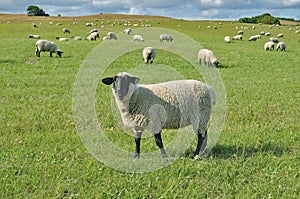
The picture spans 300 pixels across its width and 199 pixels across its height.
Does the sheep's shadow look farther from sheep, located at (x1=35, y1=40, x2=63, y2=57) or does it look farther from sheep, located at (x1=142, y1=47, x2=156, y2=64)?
sheep, located at (x1=35, y1=40, x2=63, y2=57)

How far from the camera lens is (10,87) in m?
13.0

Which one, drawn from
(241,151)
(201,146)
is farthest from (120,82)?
(241,151)

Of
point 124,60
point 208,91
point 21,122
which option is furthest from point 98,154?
point 124,60

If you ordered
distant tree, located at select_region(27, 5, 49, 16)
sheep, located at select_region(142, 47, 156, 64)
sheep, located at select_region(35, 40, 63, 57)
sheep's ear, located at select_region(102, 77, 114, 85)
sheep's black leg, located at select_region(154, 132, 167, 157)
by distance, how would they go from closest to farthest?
1. sheep's ear, located at select_region(102, 77, 114, 85)
2. sheep's black leg, located at select_region(154, 132, 167, 157)
3. sheep, located at select_region(142, 47, 156, 64)
4. sheep, located at select_region(35, 40, 63, 57)
5. distant tree, located at select_region(27, 5, 49, 16)

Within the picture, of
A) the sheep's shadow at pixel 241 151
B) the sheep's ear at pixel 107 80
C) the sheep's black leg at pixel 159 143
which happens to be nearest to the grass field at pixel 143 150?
the sheep's shadow at pixel 241 151

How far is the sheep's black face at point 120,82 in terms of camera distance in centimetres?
552

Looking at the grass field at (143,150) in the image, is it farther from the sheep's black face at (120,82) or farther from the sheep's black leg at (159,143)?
the sheep's black face at (120,82)

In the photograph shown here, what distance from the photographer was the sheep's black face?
5.52m

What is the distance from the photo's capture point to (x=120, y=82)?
558 cm

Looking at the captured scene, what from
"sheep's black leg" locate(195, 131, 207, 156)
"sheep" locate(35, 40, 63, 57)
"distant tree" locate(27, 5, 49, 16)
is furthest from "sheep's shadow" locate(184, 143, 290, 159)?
"distant tree" locate(27, 5, 49, 16)

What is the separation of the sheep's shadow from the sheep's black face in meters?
1.61

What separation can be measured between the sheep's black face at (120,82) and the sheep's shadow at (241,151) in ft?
5.28

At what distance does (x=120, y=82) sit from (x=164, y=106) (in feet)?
3.13

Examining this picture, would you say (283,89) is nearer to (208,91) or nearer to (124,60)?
(208,91)
